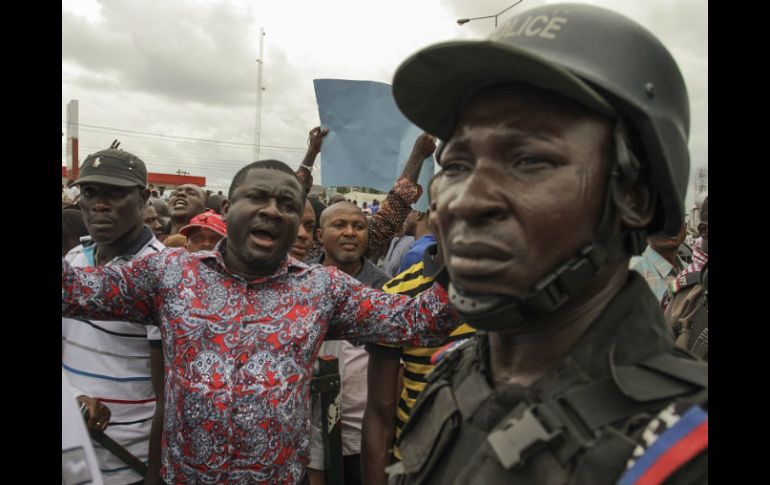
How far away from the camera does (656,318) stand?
4.45ft

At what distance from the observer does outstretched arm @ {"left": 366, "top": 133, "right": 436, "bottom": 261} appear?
4258 millimetres

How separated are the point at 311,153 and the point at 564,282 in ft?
12.9

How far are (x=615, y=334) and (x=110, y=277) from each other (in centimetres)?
226

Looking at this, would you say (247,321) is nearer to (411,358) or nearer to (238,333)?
(238,333)

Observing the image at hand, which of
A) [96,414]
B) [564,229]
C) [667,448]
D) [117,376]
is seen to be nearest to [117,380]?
[117,376]

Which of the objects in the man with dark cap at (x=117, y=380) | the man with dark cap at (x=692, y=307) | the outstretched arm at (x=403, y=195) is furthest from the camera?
the outstretched arm at (x=403, y=195)

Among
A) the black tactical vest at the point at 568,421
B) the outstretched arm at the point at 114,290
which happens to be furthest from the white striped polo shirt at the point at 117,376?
the black tactical vest at the point at 568,421

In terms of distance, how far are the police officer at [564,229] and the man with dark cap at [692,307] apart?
2.54 meters

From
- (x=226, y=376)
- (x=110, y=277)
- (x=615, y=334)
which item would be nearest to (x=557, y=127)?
(x=615, y=334)

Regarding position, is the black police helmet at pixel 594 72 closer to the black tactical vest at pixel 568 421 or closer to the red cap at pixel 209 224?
the black tactical vest at pixel 568 421

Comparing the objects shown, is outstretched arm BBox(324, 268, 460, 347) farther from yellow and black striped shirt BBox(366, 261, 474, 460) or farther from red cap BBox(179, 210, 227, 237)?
red cap BBox(179, 210, 227, 237)

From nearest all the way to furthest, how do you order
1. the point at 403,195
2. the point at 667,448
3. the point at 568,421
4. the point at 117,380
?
the point at 667,448 → the point at 568,421 → the point at 117,380 → the point at 403,195

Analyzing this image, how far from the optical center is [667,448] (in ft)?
3.47

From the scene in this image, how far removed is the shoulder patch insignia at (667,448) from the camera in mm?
1038
